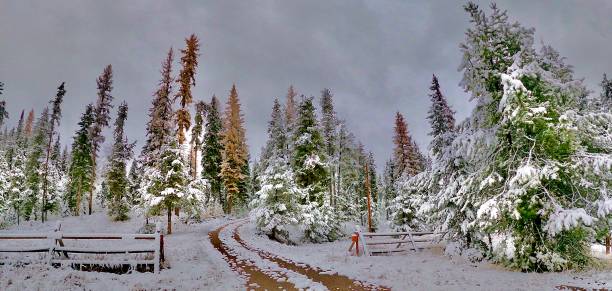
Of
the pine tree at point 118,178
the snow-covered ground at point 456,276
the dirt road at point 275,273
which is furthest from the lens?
the pine tree at point 118,178

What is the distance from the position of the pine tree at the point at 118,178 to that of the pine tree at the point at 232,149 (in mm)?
11501

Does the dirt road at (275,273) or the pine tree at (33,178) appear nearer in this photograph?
the dirt road at (275,273)

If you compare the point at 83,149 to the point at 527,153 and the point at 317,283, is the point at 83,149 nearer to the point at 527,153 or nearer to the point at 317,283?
the point at 317,283

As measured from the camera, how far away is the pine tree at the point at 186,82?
32094mm

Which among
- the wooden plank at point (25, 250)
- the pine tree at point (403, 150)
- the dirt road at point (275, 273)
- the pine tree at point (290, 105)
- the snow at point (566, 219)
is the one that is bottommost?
the dirt road at point (275, 273)

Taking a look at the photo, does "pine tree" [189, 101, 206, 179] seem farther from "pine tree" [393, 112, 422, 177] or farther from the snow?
the snow

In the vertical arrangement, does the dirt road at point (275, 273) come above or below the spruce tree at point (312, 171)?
below

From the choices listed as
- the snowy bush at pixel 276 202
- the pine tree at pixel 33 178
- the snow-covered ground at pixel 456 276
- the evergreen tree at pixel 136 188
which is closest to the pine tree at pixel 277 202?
the snowy bush at pixel 276 202

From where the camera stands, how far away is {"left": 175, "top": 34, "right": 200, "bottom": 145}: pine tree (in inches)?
1264

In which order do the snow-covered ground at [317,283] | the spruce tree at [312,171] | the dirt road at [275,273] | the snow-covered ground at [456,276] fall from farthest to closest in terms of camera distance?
the spruce tree at [312,171] → the dirt road at [275,273] → the snow-covered ground at [317,283] → the snow-covered ground at [456,276]

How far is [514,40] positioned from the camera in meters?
13.5

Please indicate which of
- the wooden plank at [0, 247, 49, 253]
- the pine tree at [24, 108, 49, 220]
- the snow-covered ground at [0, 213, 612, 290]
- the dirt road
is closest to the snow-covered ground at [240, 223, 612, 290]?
the snow-covered ground at [0, 213, 612, 290]

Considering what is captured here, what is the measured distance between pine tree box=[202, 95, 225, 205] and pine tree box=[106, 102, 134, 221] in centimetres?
972

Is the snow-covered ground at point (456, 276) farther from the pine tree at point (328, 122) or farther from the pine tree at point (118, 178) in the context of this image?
the pine tree at point (118, 178)
